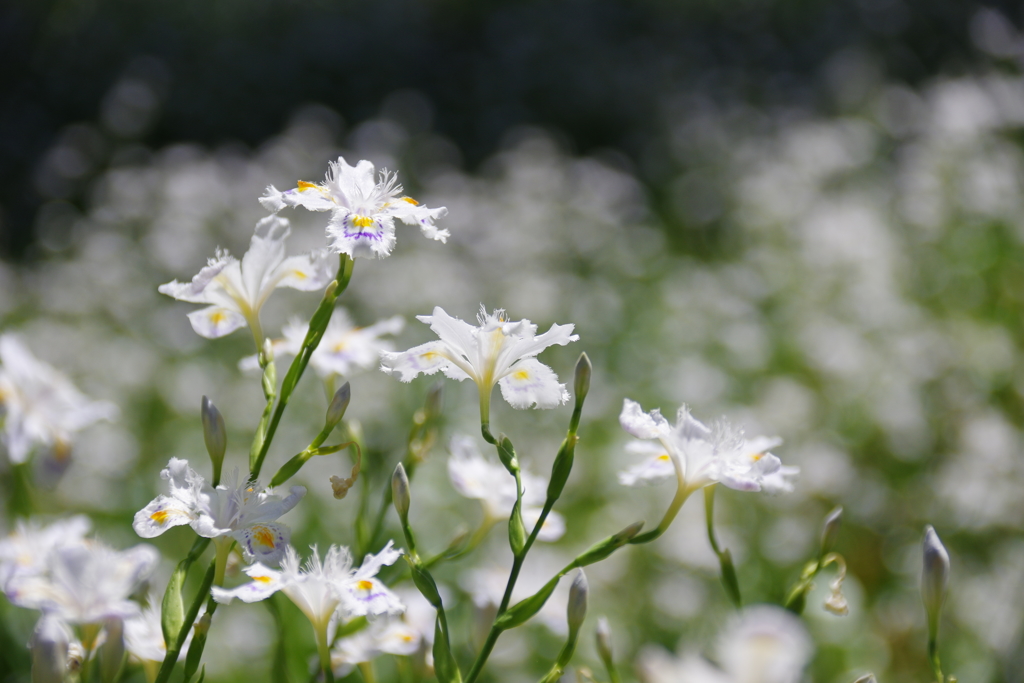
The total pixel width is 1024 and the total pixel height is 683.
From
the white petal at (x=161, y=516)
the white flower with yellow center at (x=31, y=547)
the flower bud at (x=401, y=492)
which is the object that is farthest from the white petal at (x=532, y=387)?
the white flower with yellow center at (x=31, y=547)

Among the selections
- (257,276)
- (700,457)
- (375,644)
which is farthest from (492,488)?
(257,276)

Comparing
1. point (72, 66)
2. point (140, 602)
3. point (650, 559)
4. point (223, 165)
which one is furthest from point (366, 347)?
point (72, 66)

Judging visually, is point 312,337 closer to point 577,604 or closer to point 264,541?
point 264,541

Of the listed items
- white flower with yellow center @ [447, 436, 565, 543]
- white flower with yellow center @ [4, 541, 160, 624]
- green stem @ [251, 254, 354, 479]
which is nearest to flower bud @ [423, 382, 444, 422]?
white flower with yellow center @ [447, 436, 565, 543]

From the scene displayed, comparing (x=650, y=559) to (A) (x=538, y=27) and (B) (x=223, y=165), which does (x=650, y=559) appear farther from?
(A) (x=538, y=27)

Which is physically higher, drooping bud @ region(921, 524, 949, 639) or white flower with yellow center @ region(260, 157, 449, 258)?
white flower with yellow center @ region(260, 157, 449, 258)

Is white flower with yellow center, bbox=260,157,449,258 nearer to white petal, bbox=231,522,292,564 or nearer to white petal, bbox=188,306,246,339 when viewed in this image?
white petal, bbox=188,306,246,339
